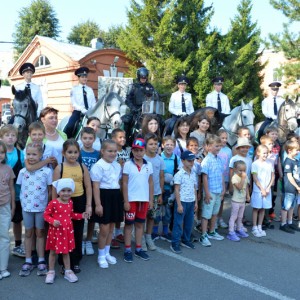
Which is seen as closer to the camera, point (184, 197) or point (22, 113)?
point (184, 197)

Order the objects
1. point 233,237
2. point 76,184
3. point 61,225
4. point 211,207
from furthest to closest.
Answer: point 233,237 < point 211,207 < point 76,184 < point 61,225

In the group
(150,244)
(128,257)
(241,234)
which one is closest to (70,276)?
(128,257)

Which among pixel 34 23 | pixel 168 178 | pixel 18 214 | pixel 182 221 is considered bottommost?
pixel 182 221

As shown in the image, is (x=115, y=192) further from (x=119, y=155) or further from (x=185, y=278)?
(x=185, y=278)

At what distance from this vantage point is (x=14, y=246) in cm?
527

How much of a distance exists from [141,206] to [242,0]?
A: 19.4m

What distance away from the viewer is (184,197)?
5285mm

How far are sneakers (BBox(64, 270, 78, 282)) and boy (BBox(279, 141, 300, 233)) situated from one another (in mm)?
4080

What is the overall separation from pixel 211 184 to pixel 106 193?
1.88 m

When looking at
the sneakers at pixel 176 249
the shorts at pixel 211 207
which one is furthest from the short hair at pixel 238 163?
the sneakers at pixel 176 249

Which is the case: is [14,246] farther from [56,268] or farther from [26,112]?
[26,112]

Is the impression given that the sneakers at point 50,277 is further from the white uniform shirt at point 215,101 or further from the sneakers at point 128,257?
the white uniform shirt at point 215,101

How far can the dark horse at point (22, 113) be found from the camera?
6219 mm

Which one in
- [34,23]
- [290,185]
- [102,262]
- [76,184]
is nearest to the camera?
[76,184]
